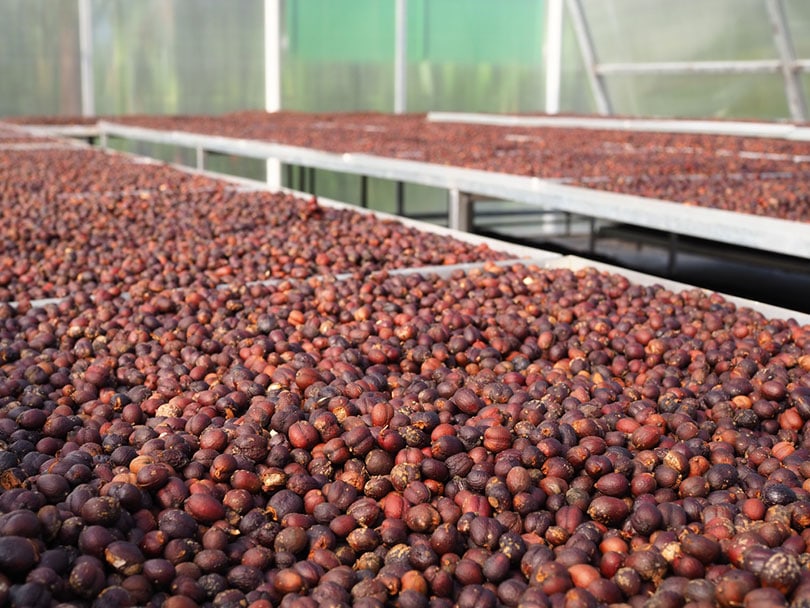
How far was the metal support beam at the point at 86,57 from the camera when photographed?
14.0 meters

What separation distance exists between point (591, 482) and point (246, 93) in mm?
14064

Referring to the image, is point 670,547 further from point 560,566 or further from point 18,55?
point 18,55

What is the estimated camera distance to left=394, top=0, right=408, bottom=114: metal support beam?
15.1 m

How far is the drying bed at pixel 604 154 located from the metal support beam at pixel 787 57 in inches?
164

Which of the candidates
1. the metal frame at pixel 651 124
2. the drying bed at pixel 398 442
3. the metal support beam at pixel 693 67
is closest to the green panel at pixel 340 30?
the metal frame at pixel 651 124

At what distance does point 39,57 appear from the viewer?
13953 millimetres

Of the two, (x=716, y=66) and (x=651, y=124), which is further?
(x=716, y=66)

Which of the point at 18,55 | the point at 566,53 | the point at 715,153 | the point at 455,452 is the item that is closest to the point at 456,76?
the point at 566,53

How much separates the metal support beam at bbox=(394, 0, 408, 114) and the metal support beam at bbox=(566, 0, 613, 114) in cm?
295

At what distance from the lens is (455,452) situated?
76.0 inches

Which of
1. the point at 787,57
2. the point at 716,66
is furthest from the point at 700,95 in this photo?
the point at 787,57

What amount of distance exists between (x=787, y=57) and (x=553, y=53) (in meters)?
4.81

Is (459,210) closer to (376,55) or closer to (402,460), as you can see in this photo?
(402,460)

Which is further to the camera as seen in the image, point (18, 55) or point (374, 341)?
point (18, 55)
